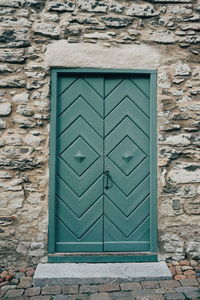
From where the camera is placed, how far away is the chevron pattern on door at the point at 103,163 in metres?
3.25

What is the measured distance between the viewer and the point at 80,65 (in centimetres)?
320

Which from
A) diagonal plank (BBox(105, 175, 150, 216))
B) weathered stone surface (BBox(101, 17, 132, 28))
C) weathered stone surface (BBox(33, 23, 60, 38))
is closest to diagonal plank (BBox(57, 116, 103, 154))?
diagonal plank (BBox(105, 175, 150, 216))

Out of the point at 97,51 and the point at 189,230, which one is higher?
the point at 97,51

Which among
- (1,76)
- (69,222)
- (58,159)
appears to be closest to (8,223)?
(69,222)

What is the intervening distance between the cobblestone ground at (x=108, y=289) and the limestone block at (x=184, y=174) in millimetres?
988

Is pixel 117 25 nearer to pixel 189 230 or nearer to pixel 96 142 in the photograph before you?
pixel 96 142

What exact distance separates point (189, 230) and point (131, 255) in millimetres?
720

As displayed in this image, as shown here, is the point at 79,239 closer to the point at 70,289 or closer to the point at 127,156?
the point at 70,289

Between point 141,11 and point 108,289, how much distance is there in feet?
9.95

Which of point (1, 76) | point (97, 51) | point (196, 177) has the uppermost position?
point (97, 51)

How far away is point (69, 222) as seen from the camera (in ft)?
10.6

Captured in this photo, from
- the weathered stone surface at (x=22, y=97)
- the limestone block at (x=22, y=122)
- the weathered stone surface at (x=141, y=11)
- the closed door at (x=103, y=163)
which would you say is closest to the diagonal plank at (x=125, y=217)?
the closed door at (x=103, y=163)

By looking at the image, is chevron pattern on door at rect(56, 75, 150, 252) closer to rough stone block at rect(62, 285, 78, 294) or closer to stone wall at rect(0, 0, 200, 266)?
stone wall at rect(0, 0, 200, 266)

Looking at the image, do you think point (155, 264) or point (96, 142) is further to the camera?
point (96, 142)
